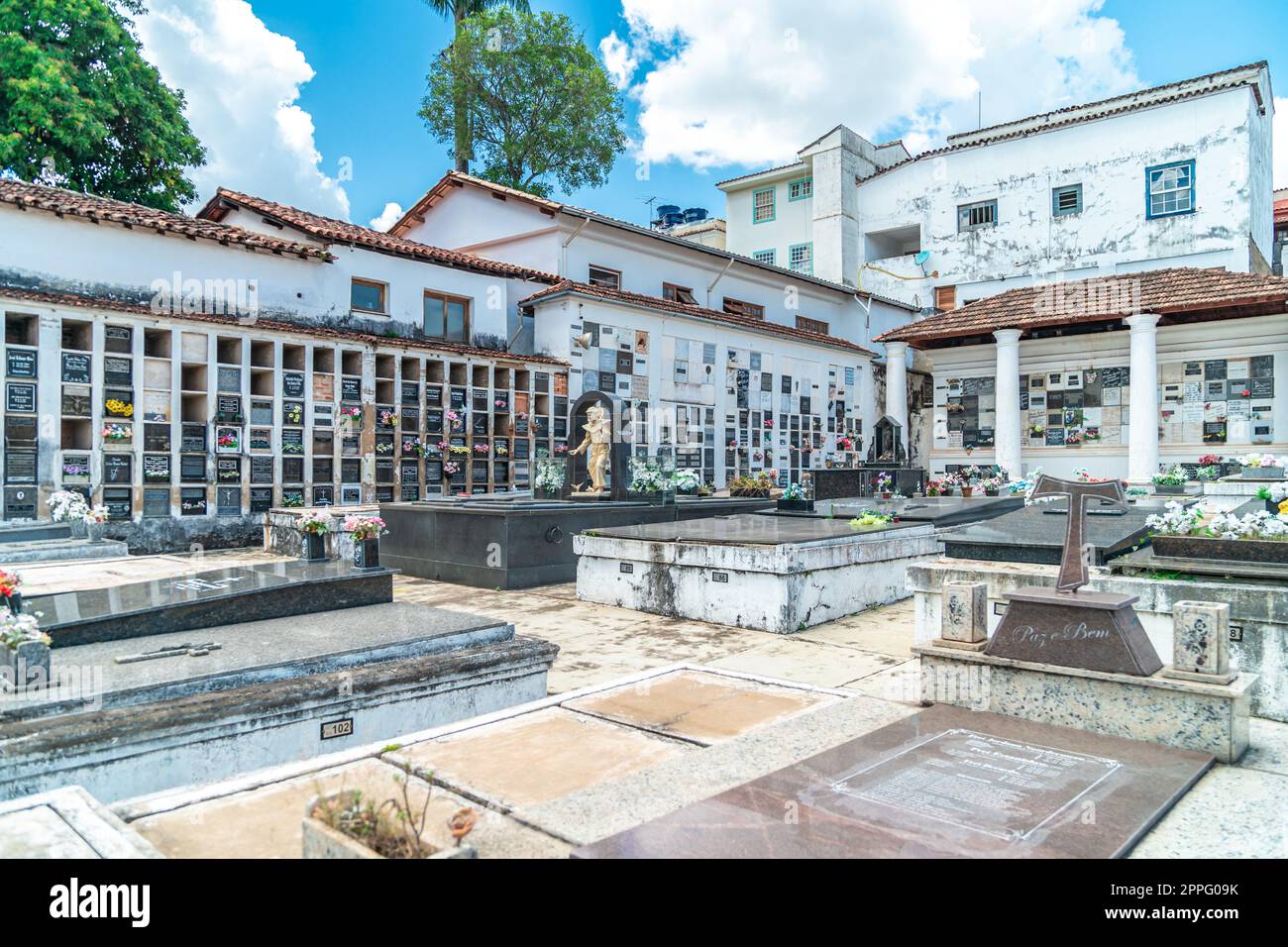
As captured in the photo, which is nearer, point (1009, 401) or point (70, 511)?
point (70, 511)

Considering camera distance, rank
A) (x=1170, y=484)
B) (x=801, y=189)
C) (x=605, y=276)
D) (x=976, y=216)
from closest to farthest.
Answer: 1. (x=1170, y=484)
2. (x=605, y=276)
3. (x=976, y=216)
4. (x=801, y=189)

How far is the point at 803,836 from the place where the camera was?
2496mm

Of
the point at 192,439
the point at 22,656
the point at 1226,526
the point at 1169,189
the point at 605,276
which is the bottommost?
the point at 22,656

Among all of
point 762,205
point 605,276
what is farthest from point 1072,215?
point 605,276

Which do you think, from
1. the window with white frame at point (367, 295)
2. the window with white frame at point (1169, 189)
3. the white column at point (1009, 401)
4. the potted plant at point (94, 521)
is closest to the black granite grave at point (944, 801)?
the potted plant at point (94, 521)

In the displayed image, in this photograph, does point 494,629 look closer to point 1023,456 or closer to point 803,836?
point 803,836

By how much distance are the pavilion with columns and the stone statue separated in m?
12.3

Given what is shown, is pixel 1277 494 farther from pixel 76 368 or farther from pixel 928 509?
pixel 76 368

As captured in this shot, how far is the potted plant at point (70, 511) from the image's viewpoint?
32.6 ft

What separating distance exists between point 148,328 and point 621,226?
11.0 meters

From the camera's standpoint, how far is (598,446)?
1219 cm

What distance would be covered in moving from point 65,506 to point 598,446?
21.9 ft

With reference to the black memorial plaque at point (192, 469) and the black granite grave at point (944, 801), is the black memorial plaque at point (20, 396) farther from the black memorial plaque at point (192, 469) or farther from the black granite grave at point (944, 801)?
the black granite grave at point (944, 801)
